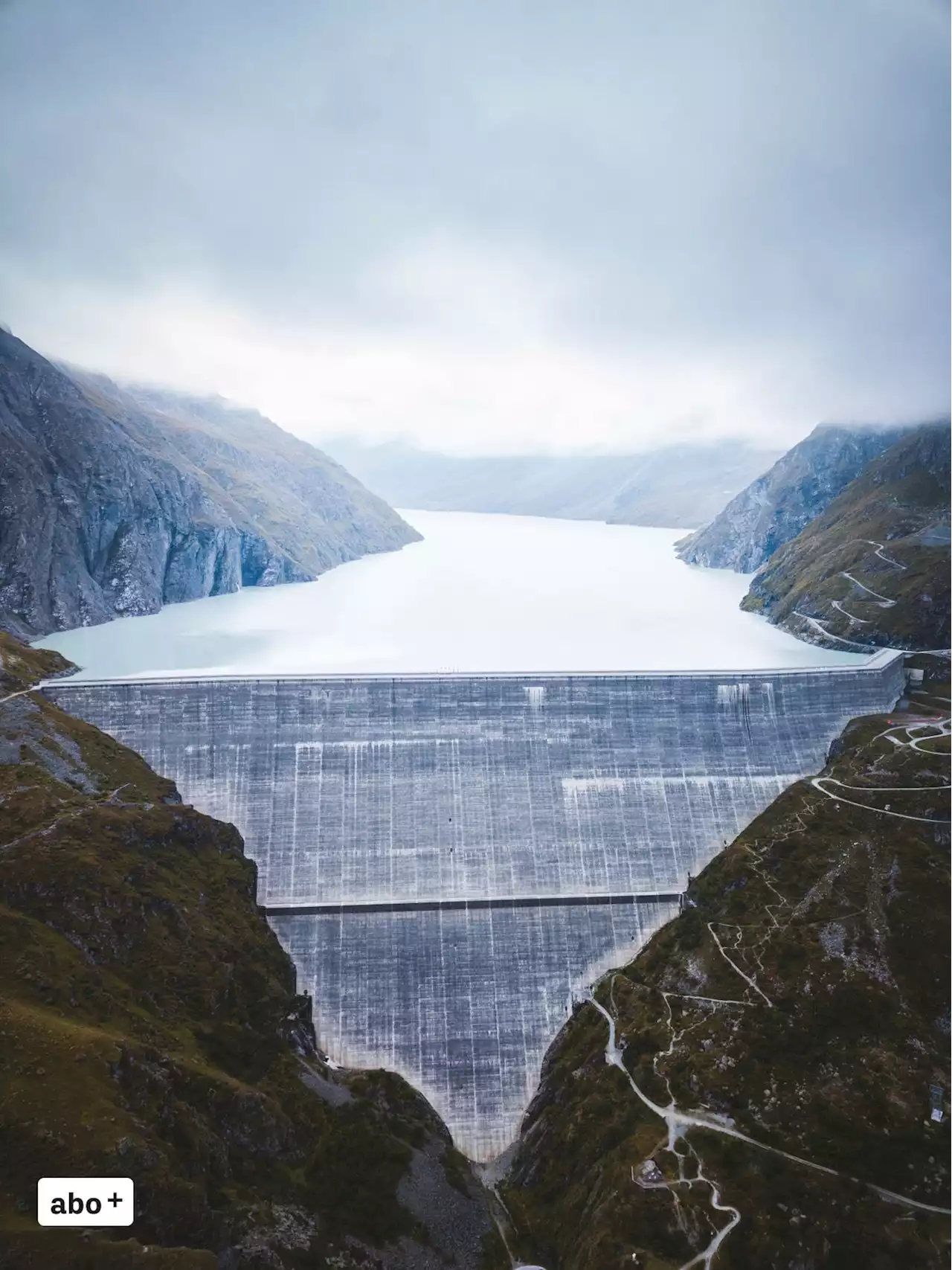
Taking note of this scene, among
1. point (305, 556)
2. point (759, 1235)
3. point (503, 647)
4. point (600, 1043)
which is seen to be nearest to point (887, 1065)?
point (759, 1235)

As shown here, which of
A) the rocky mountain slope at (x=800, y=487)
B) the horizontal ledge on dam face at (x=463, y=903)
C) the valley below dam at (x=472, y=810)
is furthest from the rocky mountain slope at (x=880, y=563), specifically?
the horizontal ledge on dam face at (x=463, y=903)

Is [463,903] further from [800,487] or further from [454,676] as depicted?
[800,487]

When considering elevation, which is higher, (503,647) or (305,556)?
(503,647)

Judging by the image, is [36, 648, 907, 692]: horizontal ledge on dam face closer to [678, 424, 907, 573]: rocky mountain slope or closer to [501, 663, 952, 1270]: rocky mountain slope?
[501, 663, 952, 1270]: rocky mountain slope

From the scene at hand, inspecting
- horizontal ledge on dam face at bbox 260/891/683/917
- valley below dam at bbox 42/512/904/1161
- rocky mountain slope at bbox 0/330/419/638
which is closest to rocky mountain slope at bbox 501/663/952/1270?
horizontal ledge on dam face at bbox 260/891/683/917

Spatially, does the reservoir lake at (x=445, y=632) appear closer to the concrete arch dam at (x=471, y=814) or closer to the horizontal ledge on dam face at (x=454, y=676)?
the horizontal ledge on dam face at (x=454, y=676)

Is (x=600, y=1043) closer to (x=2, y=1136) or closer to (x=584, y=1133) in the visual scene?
(x=584, y=1133)

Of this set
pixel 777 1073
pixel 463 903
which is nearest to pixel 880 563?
pixel 463 903
